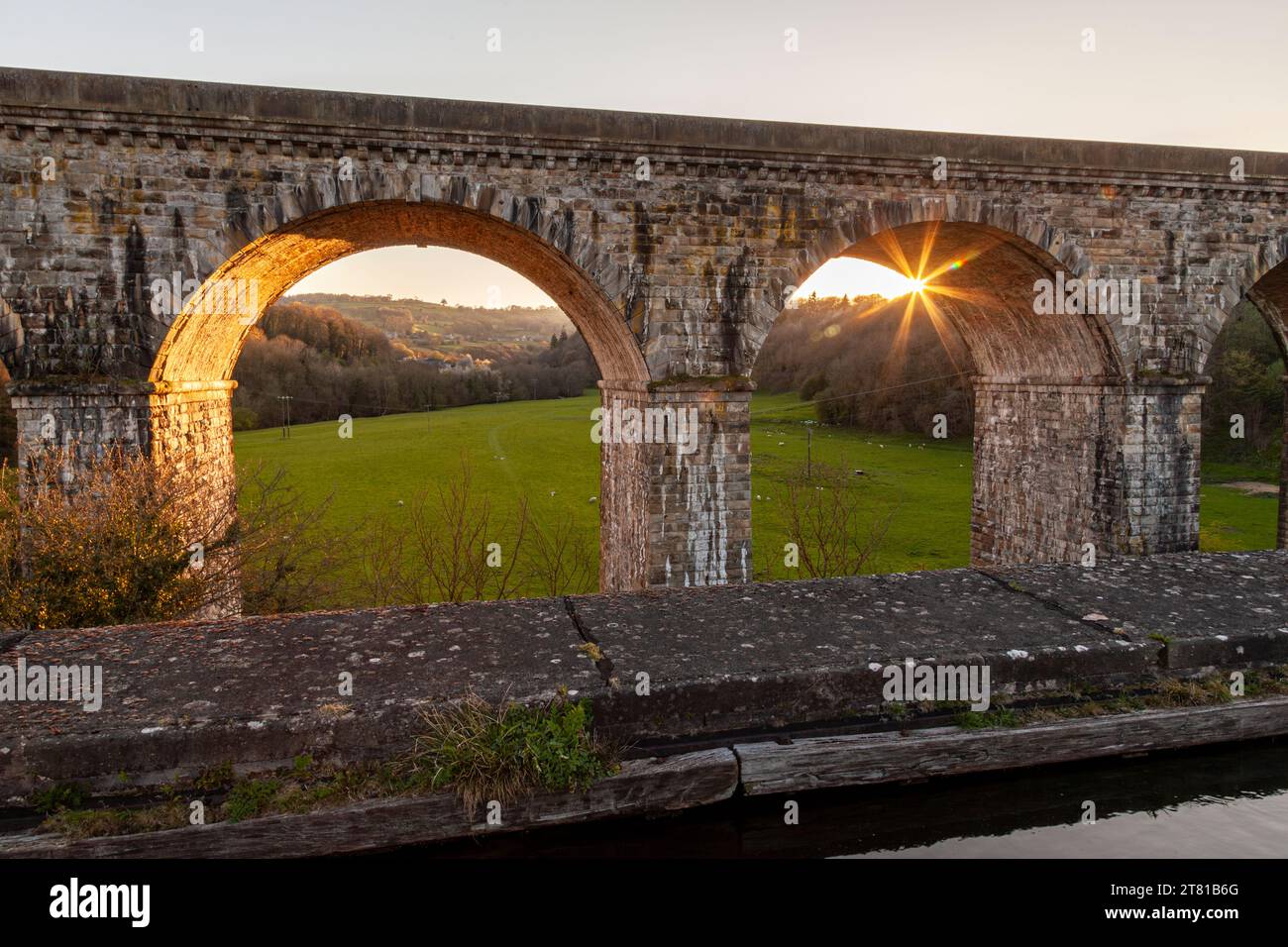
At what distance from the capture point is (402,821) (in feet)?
10.0

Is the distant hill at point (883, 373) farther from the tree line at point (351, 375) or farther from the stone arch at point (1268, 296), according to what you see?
the tree line at point (351, 375)

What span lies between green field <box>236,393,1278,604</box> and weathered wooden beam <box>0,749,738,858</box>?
42.5 feet

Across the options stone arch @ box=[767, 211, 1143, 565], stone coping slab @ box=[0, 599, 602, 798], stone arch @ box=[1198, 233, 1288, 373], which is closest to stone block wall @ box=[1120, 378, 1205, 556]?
stone arch @ box=[767, 211, 1143, 565]

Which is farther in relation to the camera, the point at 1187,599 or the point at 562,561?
the point at 562,561

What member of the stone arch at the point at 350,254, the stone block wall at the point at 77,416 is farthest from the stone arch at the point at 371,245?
the stone block wall at the point at 77,416

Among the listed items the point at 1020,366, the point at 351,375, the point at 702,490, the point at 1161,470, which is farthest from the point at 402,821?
the point at 351,375

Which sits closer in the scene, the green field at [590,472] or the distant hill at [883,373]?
the green field at [590,472]

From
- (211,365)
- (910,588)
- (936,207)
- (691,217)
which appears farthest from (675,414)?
(211,365)

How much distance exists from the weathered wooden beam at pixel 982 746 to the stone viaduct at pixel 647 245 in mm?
6758

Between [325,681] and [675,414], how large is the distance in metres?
7.10

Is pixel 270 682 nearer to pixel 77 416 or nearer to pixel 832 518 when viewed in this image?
pixel 77 416

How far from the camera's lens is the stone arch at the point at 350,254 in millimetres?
9289

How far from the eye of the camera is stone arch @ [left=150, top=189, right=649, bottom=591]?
929cm

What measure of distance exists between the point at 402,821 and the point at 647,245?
815 cm
